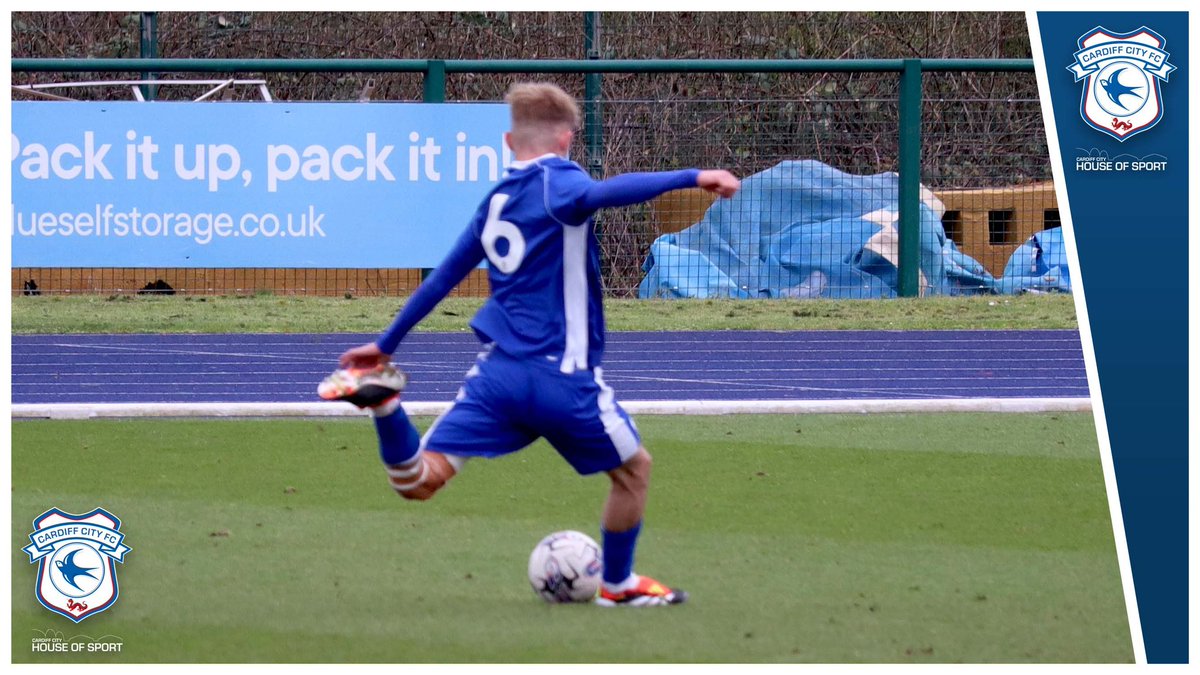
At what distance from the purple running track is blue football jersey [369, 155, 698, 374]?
18.0 ft

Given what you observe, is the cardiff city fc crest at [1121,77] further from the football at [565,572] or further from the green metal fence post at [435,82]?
the green metal fence post at [435,82]

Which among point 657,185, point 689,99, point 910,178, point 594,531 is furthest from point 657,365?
point 657,185

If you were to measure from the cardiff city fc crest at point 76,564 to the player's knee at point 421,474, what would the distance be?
1.01 m

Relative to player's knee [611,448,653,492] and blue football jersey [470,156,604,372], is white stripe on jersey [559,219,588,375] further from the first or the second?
player's knee [611,448,653,492]

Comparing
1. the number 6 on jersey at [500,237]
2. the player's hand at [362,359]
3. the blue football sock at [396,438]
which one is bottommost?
the blue football sock at [396,438]

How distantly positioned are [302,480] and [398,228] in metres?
8.84

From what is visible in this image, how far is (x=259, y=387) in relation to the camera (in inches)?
438

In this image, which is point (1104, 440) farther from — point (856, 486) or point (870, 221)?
point (870, 221)

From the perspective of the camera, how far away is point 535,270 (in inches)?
200

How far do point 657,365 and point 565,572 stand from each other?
7099 millimetres

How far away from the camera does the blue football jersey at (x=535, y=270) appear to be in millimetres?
5059

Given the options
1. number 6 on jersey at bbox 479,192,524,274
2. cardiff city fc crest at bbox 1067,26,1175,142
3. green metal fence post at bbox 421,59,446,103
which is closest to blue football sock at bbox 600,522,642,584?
number 6 on jersey at bbox 479,192,524,274

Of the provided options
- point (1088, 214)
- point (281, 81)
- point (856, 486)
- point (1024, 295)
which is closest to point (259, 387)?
point (856, 486)

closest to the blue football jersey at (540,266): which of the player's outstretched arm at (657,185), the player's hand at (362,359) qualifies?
the player's outstretched arm at (657,185)
